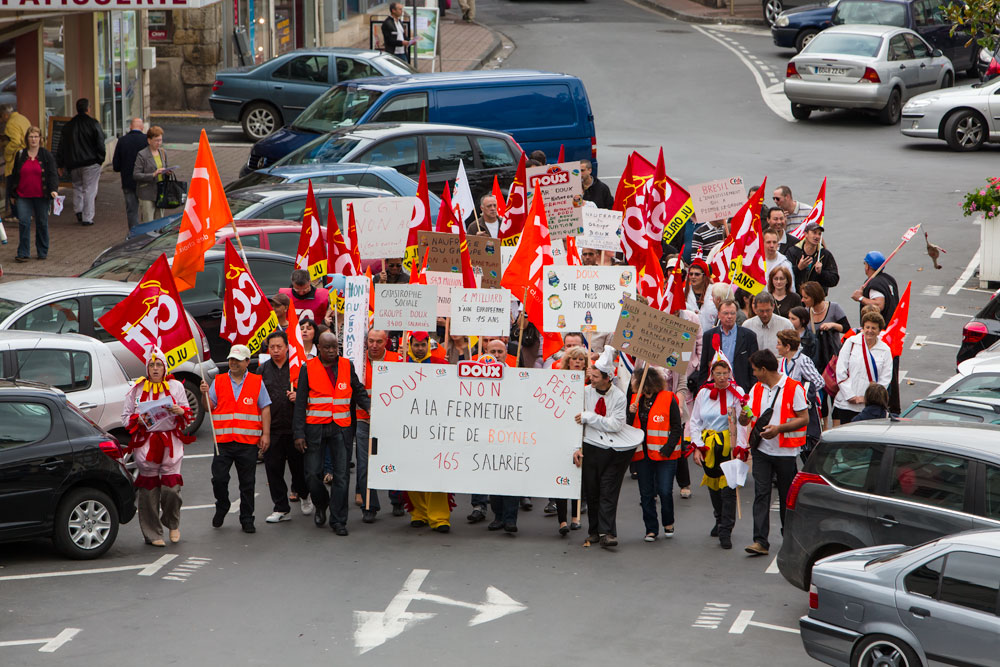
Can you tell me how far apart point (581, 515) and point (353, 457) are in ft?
8.58

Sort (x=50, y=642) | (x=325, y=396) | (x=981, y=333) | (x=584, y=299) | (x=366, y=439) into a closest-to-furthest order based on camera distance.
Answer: (x=50, y=642) → (x=325, y=396) → (x=366, y=439) → (x=584, y=299) → (x=981, y=333)

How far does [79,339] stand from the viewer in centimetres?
1265

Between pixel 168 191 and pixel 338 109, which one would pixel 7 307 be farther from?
pixel 338 109

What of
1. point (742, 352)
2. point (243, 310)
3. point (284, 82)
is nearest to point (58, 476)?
point (243, 310)

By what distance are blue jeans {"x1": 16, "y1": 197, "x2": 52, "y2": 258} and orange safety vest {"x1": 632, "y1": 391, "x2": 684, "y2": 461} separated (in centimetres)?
1120

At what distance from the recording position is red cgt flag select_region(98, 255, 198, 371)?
1159 cm

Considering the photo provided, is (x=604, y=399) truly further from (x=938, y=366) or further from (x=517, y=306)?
(x=938, y=366)

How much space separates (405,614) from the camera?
991 cm

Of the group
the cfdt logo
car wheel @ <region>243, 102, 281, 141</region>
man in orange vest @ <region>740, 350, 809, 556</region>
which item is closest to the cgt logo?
the cfdt logo

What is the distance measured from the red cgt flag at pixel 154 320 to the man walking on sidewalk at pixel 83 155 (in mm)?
10358

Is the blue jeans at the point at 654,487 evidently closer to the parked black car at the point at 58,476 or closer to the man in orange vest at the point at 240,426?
the man in orange vest at the point at 240,426

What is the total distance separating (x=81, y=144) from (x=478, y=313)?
1116 cm

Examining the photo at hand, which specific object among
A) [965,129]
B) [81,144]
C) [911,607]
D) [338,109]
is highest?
[338,109]

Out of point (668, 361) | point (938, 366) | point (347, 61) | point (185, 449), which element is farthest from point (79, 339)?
point (347, 61)
